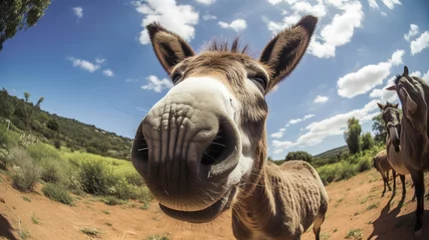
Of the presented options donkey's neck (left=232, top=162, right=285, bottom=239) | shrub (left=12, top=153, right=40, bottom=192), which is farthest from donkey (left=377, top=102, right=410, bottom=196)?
shrub (left=12, top=153, right=40, bottom=192)

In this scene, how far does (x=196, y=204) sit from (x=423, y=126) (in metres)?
2.18

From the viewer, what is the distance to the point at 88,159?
207 inches

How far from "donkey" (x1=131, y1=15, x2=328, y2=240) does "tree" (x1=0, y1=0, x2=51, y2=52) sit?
4.60 feet

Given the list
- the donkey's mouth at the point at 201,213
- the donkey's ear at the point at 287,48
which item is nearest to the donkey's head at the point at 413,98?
the donkey's ear at the point at 287,48

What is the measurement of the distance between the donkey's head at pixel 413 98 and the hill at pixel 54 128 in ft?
8.74

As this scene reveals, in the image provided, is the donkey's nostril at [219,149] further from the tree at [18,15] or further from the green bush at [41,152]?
the green bush at [41,152]

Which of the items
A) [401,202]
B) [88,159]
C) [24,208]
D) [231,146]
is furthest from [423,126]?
[88,159]

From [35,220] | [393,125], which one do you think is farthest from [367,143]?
[35,220]

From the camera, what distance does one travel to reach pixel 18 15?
2.12m

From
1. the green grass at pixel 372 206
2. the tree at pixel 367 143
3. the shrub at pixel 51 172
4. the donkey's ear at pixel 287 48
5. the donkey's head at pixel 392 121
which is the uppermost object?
the donkey's ear at pixel 287 48

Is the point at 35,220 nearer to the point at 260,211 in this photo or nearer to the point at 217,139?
the point at 260,211

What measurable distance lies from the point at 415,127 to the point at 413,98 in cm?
37

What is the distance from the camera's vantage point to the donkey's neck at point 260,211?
4.91ft

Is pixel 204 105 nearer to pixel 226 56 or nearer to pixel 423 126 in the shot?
pixel 226 56
